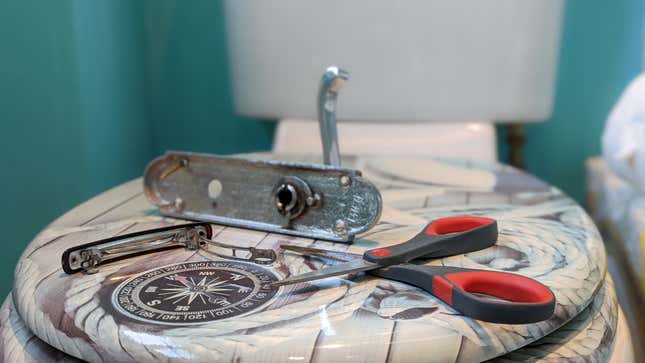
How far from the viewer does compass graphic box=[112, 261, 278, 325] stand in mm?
334

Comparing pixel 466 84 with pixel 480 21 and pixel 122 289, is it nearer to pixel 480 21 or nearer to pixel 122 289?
pixel 480 21

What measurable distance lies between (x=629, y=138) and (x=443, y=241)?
31 cm

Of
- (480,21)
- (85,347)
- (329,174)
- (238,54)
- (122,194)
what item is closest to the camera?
(85,347)

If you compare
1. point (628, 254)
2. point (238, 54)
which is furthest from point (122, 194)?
point (628, 254)

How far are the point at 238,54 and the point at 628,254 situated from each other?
54 cm

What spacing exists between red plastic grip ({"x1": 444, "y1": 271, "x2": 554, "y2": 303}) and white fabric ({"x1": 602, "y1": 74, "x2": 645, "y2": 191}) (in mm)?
323

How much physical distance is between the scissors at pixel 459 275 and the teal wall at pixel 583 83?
1.87ft

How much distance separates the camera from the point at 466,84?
0.81 metres

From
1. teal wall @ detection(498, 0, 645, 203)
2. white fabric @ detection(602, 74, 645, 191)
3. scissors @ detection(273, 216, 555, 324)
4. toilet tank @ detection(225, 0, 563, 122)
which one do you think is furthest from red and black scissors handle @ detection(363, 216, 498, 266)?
teal wall @ detection(498, 0, 645, 203)

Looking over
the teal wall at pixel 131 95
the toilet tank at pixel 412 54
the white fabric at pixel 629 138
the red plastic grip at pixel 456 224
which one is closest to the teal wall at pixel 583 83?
the teal wall at pixel 131 95

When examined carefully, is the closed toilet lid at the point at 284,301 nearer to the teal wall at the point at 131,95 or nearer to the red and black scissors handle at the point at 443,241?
the red and black scissors handle at the point at 443,241

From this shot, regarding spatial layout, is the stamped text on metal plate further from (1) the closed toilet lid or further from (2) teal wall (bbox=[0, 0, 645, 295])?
(2) teal wall (bbox=[0, 0, 645, 295])

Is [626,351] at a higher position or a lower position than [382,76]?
lower

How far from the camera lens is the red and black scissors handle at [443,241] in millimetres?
384
